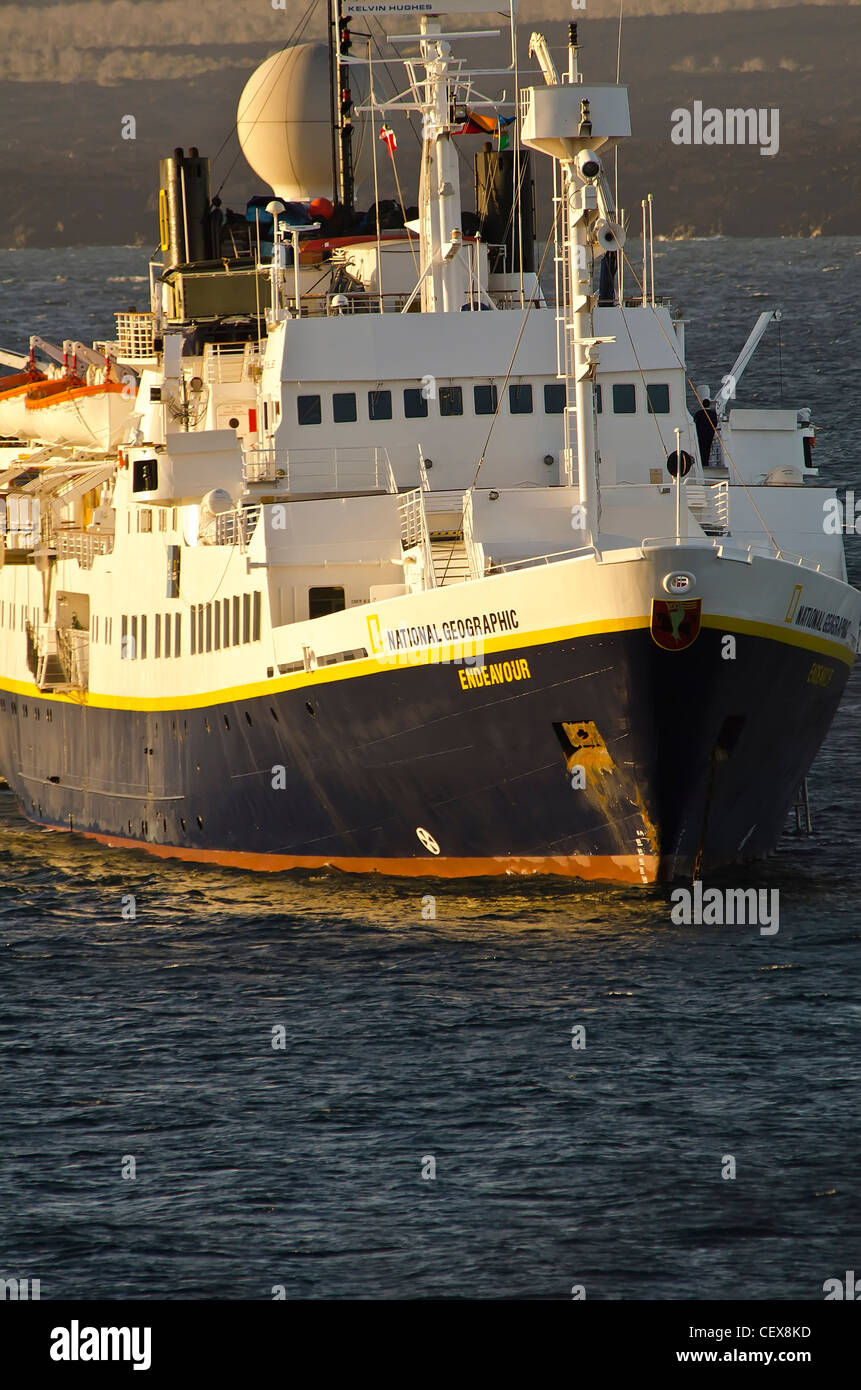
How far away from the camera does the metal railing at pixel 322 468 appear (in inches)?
1817

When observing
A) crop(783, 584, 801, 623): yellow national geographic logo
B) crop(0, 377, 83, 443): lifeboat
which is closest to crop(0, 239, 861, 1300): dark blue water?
crop(783, 584, 801, 623): yellow national geographic logo

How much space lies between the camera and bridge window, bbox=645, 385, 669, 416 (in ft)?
156

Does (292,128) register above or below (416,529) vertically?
above

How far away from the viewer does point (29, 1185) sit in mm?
29172

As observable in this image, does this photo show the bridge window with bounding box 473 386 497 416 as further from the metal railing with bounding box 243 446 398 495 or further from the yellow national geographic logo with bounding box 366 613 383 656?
the yellow national geographic logo with bounding box 366 613 383 656

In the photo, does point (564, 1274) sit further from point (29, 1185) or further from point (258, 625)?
point (258, 625)

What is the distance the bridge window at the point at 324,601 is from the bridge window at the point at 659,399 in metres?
8.36

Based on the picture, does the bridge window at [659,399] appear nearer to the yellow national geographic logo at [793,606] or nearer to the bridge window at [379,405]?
the bridge window at [379,405]

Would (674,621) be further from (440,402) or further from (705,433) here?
(705,433)

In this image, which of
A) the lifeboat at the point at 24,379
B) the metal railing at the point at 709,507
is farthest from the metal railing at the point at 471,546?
the lifeboat at the point at 24,379

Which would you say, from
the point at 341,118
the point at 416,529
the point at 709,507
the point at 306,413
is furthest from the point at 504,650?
the point at 341,118

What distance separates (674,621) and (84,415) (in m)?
24.6

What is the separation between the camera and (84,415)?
58.2 meters
